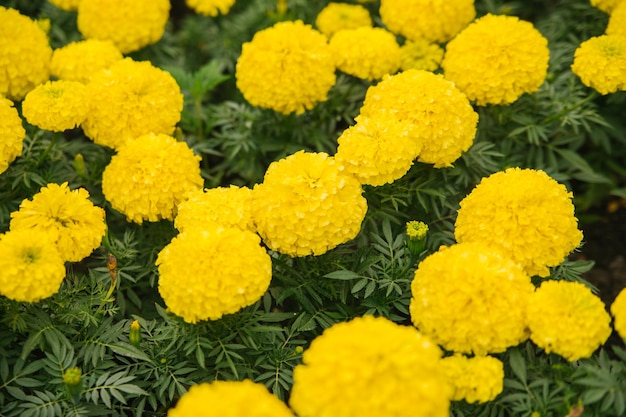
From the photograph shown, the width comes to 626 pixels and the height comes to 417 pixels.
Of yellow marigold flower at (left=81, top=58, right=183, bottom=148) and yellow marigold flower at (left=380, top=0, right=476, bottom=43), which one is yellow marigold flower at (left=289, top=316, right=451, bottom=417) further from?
yellow marigold flower at (left=380, top=0, right=476, bottom=43)

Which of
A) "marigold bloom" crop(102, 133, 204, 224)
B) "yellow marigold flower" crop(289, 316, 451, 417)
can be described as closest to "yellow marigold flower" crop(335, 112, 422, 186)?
"marigold bloom" crop(102, 133, 204, 224)

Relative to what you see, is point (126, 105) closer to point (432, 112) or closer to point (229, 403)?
point (432, 112)

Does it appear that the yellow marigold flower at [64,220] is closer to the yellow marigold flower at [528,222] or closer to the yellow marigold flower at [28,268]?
the yellow marigold flower at [28,268]

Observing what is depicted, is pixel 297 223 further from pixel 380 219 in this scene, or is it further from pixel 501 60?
pixel 501 60

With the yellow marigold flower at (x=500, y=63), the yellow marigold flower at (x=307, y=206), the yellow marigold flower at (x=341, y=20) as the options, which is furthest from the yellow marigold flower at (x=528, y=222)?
the yellow marigold flower at (x=341, y=20)

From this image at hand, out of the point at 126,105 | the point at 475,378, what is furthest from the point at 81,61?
the point at 475,378
